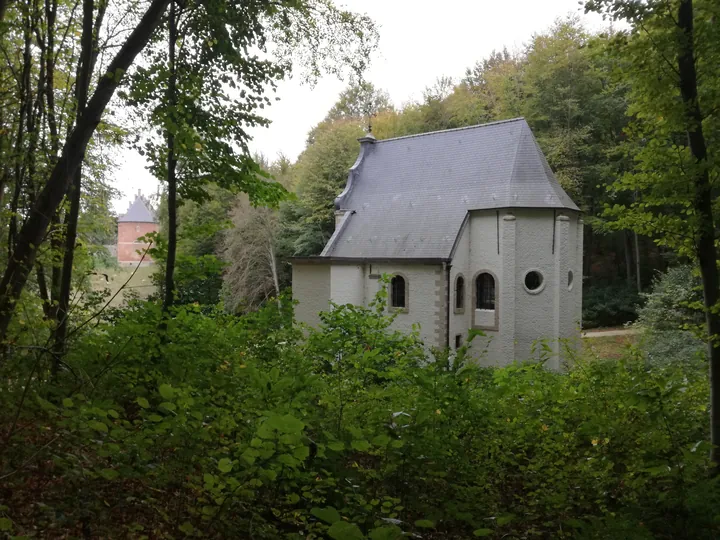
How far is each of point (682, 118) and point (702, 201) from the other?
2.25 feet

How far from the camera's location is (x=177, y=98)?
4930 millimetres

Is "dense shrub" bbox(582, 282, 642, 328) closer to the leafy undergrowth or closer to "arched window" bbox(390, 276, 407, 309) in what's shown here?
"arched window" bbox(390, 276, 407, 309)

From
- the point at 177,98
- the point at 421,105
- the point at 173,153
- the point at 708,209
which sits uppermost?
the point at 421,105

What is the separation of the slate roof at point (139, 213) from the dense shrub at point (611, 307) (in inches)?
1346

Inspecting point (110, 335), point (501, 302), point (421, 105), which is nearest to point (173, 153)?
point (110, 335)

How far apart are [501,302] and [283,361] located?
12606 millimetres

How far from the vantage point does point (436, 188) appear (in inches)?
708

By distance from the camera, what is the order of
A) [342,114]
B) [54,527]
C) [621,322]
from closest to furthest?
[54,527]
[621,322]
[342,114]

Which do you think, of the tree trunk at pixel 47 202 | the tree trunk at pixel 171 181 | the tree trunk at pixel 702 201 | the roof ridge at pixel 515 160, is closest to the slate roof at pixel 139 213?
the roof ridge at pixel 515 160

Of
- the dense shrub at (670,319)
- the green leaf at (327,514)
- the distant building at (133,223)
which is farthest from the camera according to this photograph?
the distant building at (133,223)

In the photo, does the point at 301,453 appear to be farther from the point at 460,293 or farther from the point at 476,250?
the point at 476,250

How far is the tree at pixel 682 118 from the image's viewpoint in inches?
158

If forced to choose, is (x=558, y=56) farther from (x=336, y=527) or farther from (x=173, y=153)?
(x=336, y=527)

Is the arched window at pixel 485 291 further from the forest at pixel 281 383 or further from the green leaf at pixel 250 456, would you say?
the green leaf at pixel 250 456
